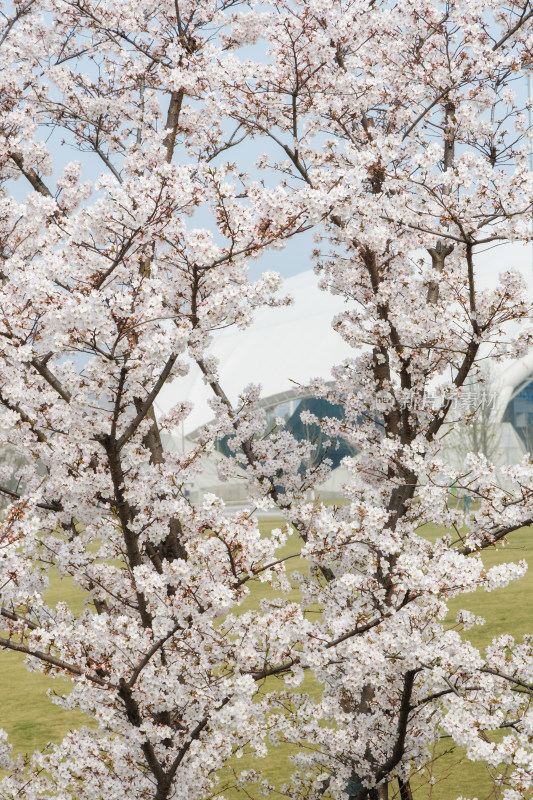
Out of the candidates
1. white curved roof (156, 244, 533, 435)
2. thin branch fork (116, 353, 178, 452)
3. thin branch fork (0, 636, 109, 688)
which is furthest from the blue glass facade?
thin branch fork (0, 636, 109, 688)

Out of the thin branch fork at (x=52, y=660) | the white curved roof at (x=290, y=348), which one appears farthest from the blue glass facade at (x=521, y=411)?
the thin branch fork at (x=52, y=660)

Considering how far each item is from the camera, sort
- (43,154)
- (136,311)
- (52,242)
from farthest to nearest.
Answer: (43,154) → (52,242) → (136,311)

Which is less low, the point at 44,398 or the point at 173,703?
the point at 44,398

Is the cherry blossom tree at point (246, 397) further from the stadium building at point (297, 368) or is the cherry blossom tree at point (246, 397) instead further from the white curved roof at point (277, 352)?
the white curved roof at point (277, 352)

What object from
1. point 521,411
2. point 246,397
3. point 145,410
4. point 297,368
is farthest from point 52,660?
point 521,411

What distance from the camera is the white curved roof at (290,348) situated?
47.3 m

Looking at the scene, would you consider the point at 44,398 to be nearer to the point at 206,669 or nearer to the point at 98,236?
the point at 98,236

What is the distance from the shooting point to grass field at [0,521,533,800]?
24.1 ft

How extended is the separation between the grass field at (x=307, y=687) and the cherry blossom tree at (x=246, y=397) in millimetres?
823

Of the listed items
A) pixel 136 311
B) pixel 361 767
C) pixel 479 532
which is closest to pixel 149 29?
pixel 136 311

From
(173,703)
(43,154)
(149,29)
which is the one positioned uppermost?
(149,29)

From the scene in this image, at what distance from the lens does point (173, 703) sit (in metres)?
4.64

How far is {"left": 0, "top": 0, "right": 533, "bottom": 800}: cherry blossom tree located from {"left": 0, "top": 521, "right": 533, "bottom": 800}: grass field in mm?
823

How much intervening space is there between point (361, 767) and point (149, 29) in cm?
654
